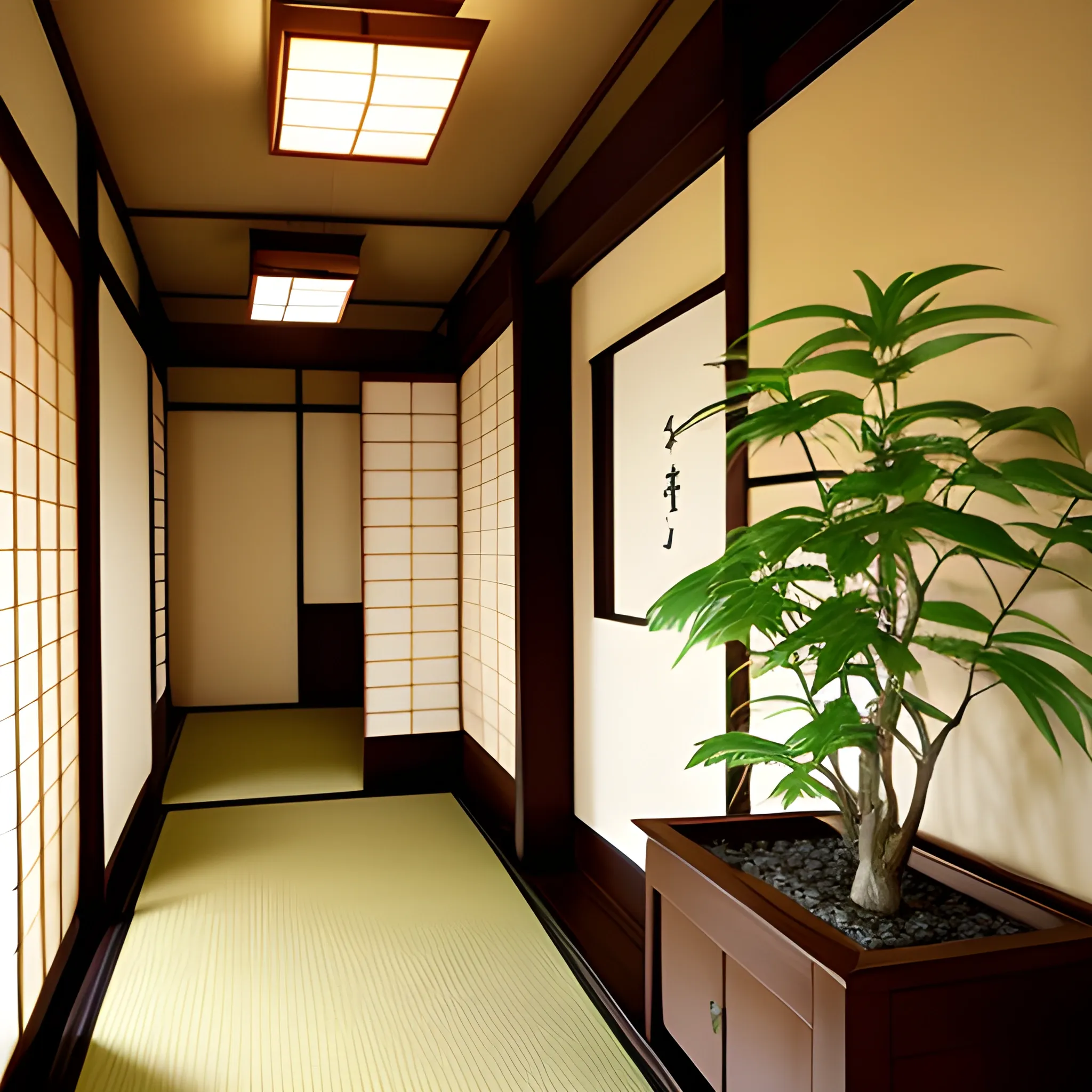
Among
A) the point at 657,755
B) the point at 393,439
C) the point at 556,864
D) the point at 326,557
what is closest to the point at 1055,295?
the point at 657,755

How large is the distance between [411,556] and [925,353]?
15.5 feet

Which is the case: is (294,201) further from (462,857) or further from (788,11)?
(462,857)

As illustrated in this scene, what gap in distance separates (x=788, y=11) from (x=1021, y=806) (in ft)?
5.67

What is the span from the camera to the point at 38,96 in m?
2.58

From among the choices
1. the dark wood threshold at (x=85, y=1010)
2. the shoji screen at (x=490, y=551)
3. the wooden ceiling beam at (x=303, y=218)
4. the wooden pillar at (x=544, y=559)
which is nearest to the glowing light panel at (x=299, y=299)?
the wooden ceiling beam at (x=303, y=218)

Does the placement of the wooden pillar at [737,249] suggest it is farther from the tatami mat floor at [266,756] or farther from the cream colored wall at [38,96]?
the tatami mat floor at [266,756]

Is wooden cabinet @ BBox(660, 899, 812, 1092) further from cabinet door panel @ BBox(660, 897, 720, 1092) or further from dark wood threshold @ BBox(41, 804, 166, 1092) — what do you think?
Answer: dark wood threshold @ BBox(41, 804, 166, 1092)

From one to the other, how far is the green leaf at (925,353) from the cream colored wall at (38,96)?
202cm

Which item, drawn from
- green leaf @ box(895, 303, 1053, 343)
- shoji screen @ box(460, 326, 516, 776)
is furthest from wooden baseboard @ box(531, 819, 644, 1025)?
green leaf @ box(895, 303, 1053, 343)

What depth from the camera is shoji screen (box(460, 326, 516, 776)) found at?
456 centimetres

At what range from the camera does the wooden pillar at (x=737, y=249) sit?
2338 millimetres

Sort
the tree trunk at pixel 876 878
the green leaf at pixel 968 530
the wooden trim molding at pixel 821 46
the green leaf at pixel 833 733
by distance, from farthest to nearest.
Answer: the wooden trim molding at pixel 821 46
the tree trunk at pixel 876 878
the green leaf at pixel 833 733
the green leaf at pixel 968 530

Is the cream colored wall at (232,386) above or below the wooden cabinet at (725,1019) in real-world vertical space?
above

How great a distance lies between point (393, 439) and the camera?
5797mm
